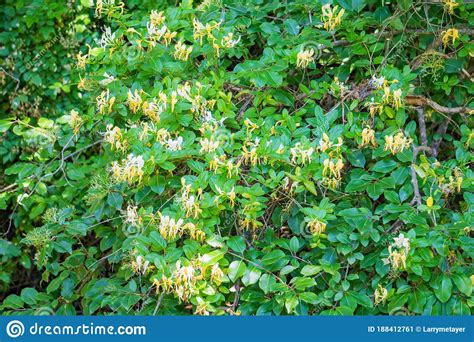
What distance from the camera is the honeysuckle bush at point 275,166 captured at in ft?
8.14

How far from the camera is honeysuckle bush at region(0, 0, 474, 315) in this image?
248 cm

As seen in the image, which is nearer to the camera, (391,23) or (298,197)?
(298,197)

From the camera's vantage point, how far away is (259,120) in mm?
2785

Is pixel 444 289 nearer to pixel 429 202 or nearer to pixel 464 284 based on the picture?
pixel 464 284

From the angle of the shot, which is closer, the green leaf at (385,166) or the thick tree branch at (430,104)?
the green leaf at (385,166)

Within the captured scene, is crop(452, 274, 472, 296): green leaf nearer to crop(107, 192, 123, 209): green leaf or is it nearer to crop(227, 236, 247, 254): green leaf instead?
crop(227, 236, 247, 254): green leaf

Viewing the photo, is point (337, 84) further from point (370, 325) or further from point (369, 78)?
point (370, 325)

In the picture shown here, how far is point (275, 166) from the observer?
263cm

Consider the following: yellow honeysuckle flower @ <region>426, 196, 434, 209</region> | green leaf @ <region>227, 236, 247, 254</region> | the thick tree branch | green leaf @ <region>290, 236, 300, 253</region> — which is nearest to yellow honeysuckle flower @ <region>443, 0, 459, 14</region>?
the thick tree branch

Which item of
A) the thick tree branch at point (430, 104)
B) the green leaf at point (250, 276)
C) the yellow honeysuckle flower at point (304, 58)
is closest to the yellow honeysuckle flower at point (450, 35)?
the thick tree branch at point (430, 104)

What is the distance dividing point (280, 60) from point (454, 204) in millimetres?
766

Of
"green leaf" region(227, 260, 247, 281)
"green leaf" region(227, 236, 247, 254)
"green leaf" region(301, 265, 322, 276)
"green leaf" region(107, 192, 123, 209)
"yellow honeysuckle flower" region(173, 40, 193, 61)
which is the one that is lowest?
"green leaf" region(301, 265, 322, 276)

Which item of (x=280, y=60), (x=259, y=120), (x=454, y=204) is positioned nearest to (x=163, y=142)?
(x=259, y=120)

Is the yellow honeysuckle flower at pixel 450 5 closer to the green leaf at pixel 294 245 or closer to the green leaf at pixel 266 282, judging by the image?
the green leaf at pixel 294 245
